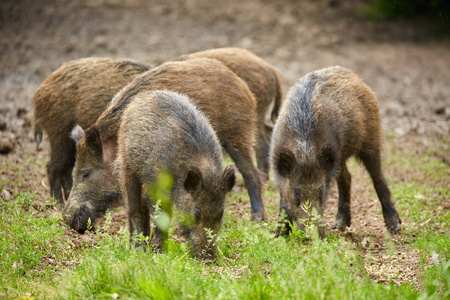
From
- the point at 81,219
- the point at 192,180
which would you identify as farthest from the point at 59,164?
the point at 192,180

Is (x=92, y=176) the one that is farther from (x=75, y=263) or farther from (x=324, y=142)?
(x=324, y=142)

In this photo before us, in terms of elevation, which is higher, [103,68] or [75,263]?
[103,68]

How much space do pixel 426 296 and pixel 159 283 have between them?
1.73 metres

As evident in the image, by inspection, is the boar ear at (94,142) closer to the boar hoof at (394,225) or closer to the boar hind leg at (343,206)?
the boar hind leg at (343,206)

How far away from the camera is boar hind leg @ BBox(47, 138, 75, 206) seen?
23.2 ft

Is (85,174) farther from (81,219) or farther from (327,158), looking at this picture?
(327,158)

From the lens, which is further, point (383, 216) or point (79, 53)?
point (79, 53)

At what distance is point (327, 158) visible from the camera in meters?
5.89

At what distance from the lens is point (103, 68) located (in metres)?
7.21

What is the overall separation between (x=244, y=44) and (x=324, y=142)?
A: 1018 cm

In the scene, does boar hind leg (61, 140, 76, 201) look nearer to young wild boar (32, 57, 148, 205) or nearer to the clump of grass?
young wild boar (32, 57, 148, 205)

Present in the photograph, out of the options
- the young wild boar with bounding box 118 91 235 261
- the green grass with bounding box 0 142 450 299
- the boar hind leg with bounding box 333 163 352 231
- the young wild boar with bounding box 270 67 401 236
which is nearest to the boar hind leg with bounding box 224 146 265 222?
the green grass with bounding box 0 142 450 299

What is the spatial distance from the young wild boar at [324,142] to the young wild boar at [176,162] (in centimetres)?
89

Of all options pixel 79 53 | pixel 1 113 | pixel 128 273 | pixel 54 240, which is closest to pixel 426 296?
pixel 128 273
